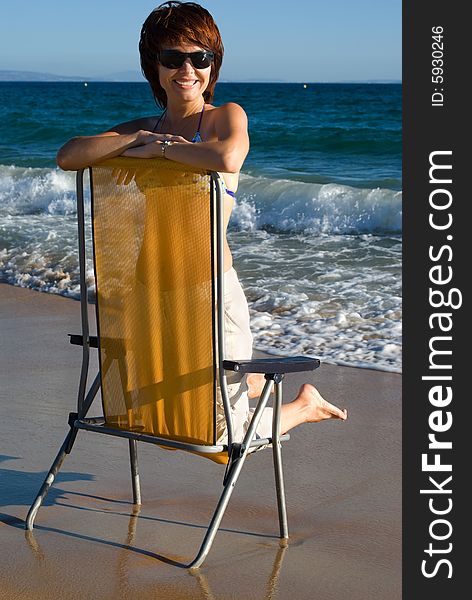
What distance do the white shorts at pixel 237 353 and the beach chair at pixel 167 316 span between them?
0.05m

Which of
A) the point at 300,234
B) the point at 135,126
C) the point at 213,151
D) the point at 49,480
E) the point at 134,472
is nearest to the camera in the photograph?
the point at 213,151

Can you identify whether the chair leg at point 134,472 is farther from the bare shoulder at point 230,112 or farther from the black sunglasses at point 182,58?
the black sunglasses at point 182,58

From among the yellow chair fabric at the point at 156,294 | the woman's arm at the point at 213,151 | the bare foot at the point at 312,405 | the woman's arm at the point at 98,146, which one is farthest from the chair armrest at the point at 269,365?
the woman's arm at the point at 98,146

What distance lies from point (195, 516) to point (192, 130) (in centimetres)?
133

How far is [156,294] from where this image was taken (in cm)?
323

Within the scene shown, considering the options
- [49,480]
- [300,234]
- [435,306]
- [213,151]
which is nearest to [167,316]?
[213,151]

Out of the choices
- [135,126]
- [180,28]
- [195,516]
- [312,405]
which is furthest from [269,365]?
[180,28]

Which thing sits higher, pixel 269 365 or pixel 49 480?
pixel 269 365

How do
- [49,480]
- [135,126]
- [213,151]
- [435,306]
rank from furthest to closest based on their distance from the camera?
[435,306] → [135,126] → [49,480] → [213,151]

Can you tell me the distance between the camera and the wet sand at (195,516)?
10.2 feet

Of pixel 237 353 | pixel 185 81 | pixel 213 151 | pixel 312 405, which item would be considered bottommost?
pixel 312 405

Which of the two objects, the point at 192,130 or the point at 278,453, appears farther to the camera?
the point at 192,130

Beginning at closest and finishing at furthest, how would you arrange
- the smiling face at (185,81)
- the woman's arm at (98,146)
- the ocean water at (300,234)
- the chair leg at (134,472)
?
the woman's arm at (98,146)
the smiling face at (185,81)
the chair leg at (134,472)
the ocean water at (300,234)

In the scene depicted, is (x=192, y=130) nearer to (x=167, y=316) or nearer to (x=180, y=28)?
(x=180, y=28)
